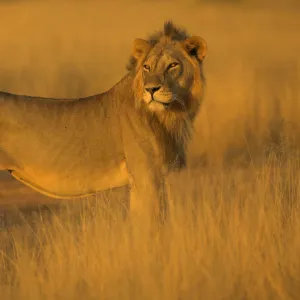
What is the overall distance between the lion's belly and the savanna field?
0.57ft

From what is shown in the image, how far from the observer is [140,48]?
787 cm

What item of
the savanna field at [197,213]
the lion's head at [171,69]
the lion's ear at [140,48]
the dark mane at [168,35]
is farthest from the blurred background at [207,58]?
the lion's ear at [140,48]

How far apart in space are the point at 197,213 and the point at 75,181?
1.20 meters

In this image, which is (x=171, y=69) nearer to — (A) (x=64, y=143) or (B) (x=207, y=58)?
(A) (x=64, y=143)

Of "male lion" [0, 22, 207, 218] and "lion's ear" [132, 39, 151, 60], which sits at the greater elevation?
"lion's ear" [132, 39, 151, 60]

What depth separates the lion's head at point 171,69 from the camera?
7.55 metres

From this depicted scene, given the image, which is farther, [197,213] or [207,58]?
[207,58]

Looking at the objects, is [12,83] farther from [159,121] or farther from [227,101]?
[159,121]

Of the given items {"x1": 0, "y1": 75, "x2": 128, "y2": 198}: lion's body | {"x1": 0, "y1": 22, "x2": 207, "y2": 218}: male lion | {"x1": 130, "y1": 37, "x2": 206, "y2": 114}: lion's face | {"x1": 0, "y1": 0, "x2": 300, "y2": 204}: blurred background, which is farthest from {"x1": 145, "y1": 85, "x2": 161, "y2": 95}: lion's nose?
{"x1": 0, "y1": 0, "x2": 300, "y2": 204}: blurred background

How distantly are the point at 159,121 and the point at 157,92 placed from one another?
46 cm

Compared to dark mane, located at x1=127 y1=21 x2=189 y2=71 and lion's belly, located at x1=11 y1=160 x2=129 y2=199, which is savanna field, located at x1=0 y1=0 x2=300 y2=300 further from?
dark mane, located at x1=127 y1=21 x2=189 y2=71

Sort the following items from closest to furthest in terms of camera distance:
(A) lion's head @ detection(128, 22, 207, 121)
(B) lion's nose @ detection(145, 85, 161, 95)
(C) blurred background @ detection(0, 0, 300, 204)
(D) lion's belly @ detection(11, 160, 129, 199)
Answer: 1. (B) lion's nose @ detection(145, 85, 161, 95)
2. (A) lion's head @ detection(128, 22, 207, 121)
3. (D) lion's belly @ detection(11, 160, 129, 199)
4. (C) blurred background @ detection(0, 0, 300, 204)

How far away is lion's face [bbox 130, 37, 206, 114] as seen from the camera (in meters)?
7.38

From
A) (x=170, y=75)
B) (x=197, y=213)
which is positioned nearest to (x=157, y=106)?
(x=170, y=75)
